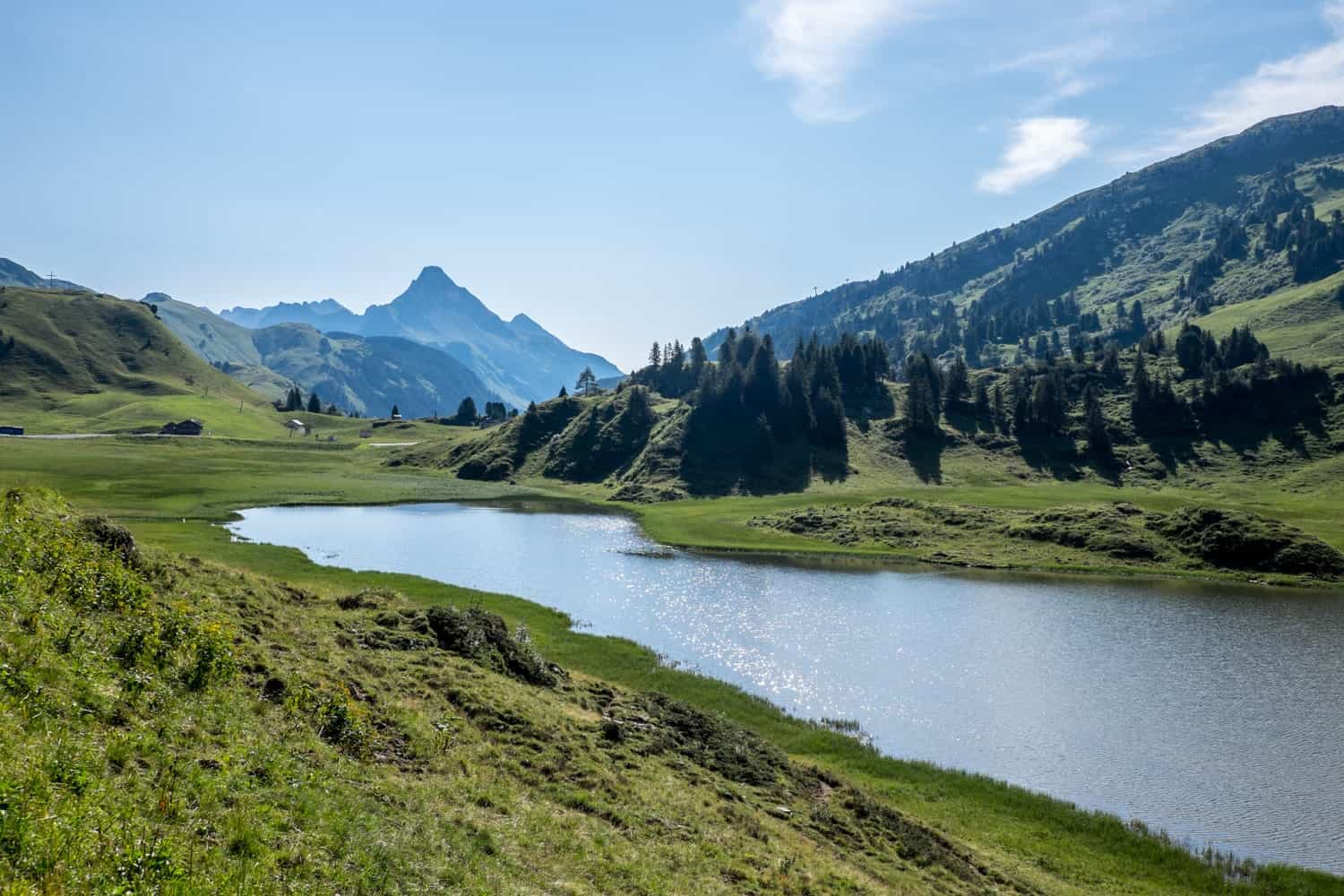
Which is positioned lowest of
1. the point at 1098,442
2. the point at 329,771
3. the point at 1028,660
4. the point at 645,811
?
the point at 1028,660

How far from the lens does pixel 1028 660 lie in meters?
55.9

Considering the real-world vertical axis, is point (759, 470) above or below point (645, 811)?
above

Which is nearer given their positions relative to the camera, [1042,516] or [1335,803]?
[1335,803]

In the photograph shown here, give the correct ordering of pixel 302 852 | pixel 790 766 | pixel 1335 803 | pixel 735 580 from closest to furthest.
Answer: pixel 302 852 → pixel 790 766 → pixel 1335 803 → pixel 735 580

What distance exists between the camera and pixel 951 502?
13138 centimetres

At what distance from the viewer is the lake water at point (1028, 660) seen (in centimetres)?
3644

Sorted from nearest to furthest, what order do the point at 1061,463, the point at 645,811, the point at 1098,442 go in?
the point at 645,811, the point at 1061,463, the point at 1098,442

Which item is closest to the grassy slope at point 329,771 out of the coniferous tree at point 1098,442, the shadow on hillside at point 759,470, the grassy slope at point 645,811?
the grassy slope at point 645,811

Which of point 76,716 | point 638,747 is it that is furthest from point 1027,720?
point 76,716

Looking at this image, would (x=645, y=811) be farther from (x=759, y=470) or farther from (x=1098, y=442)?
(x=1098, y=442)

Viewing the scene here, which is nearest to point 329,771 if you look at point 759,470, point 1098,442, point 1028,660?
point 1028,660

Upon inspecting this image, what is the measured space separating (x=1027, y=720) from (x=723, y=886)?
1289 inches

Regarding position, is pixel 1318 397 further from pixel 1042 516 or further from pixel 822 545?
pixel 822 545

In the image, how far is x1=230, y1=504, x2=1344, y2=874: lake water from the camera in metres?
36.4
